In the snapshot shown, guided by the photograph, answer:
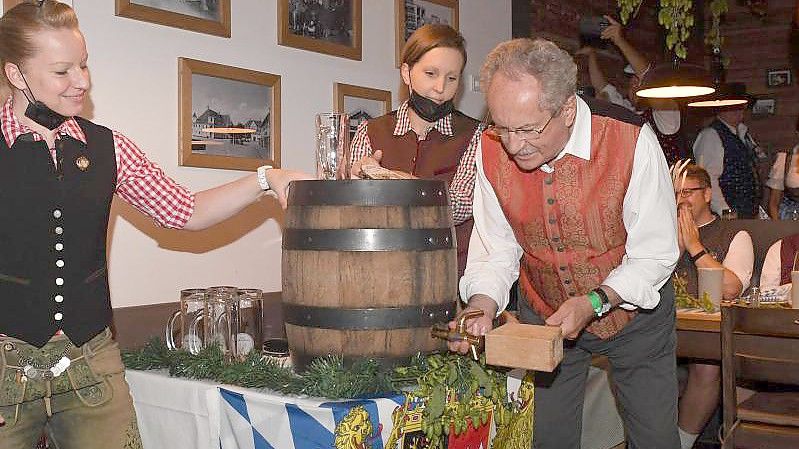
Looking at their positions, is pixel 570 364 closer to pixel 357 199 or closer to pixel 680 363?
pixel 357 199

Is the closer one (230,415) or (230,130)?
(230,415)

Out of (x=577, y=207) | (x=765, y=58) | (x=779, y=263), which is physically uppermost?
(x=765, y=58)

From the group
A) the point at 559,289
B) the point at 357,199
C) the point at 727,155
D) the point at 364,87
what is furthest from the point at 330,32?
the point at 727,155

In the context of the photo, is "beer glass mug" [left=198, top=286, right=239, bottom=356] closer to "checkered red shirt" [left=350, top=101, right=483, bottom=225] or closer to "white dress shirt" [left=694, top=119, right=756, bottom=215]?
"checkered red shirt" [left=350, top=101, right=483, bottom=225]

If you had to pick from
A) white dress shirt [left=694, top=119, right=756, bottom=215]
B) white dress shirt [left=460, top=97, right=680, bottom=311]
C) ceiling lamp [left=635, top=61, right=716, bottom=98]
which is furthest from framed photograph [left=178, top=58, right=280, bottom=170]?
white dress shirt [left=694, top=119, right=756, bottom=215]

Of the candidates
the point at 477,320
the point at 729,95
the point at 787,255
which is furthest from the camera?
the point at 729,95

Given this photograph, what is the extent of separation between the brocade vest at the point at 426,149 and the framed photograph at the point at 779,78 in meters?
6.76

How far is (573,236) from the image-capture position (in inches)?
82.1

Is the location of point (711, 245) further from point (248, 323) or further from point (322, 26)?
point (248, 323)

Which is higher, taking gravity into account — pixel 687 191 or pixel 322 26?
pixel 322 26

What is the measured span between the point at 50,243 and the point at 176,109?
135cm

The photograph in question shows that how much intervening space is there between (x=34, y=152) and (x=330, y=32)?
6.55 feet

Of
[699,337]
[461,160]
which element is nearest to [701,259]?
[699,337]

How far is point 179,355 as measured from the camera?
1.92 meters
